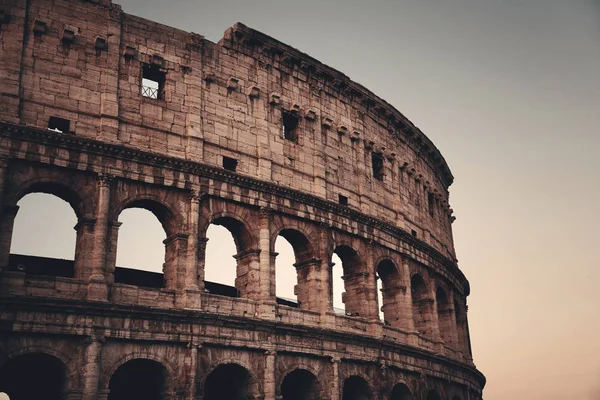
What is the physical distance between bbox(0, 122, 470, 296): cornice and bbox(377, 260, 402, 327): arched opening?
4.65ft

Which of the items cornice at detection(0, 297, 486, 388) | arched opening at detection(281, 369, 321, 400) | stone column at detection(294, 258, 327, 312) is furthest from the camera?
stone column at detection(294, 258, 327, 312)

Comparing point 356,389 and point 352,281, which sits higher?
point 352,281

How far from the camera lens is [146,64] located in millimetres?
23156

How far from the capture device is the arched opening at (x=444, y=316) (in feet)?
109

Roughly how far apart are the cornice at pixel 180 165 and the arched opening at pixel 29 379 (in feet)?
20.4

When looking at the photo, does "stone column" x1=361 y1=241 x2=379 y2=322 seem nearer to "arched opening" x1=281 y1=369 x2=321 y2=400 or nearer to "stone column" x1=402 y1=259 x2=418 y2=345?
"stone column" x1=402 y1=259 x2=418 y2=345

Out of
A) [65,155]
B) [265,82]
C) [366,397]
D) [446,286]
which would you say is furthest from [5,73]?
[446,286]

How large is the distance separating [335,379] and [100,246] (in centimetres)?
931

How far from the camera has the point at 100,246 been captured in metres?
20.0

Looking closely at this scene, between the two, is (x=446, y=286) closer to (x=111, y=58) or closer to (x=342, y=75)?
(x=342, y=75)

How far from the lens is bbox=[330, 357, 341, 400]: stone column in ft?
77.5

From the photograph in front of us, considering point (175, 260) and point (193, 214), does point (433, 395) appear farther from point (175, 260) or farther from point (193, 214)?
point (193, 214)

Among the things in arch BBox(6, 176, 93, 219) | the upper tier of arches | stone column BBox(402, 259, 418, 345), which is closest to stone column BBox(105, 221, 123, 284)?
the upper tier of arches

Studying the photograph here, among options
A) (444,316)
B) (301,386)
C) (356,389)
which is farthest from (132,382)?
(444,316)
